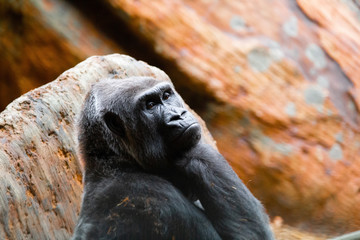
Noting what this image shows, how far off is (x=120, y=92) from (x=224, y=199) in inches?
35.1

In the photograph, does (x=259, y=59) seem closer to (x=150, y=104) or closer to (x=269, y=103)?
(x=269, y=103)

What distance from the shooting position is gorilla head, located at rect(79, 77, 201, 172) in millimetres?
2648

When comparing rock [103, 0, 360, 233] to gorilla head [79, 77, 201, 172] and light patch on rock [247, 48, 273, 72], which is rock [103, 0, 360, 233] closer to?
light patch on rock [247, 48, 273, 72]

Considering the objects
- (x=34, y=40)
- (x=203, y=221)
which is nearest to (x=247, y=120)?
(x=34, y=40)

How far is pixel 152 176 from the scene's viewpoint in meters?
2.59

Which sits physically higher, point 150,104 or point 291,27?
point 291,27

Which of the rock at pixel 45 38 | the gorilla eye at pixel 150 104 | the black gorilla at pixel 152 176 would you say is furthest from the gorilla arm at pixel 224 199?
the rock at pixel 45 38

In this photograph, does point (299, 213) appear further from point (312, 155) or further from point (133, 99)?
point (133, 99)

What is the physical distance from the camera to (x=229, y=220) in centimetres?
243

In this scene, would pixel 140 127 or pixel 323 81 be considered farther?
pixel 323 81

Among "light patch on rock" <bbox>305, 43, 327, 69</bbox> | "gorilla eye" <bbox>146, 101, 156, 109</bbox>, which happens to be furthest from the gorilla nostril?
"light patch on rock" <bbox>305, 43, 327, 69</bbox>

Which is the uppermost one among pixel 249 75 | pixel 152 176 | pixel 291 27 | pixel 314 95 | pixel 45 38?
pixel 45 38

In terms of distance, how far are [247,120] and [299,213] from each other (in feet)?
4.12

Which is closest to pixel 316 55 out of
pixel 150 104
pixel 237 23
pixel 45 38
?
pixel 237 23
